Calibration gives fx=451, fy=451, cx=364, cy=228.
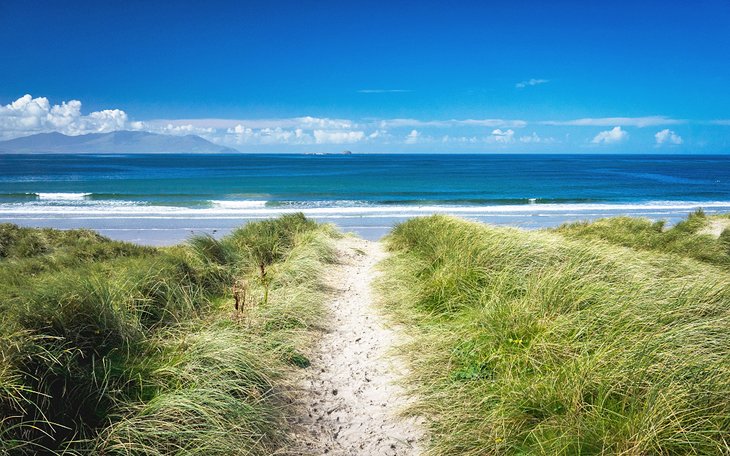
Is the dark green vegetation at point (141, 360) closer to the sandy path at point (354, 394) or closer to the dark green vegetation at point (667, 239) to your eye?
the sandy path at point (354, 394)

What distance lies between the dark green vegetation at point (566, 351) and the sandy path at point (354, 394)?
26cm

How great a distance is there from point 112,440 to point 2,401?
675 millimetres

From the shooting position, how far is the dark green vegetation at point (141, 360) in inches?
115

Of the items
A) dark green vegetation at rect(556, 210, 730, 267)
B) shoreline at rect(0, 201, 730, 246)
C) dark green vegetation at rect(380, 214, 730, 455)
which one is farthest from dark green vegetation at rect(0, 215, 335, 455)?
shoreline at rect(0, 201, 730, 246)

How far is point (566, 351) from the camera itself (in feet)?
12.6

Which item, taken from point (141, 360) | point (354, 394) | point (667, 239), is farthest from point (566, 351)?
point (667, 239)

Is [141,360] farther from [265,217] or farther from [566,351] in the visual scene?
[265,217]

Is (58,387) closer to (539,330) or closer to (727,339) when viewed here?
(539,330)

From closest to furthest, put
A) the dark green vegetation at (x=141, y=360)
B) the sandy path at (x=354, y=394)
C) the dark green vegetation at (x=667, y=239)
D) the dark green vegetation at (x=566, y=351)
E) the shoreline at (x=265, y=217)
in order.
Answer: the dark green vegetation at (x=566, y=351), the dark green vegetation at (x=141, y=360), the sandy path at (x=354, y=394), the dark green vegetation at (x=667, y=239), the shoreline at (x=265, y=217)

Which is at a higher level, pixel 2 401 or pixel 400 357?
pixel 2 401

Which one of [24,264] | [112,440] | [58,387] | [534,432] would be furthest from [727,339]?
[24,264]

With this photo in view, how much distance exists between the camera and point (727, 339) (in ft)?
11.7

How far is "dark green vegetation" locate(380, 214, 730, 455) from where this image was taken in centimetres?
280

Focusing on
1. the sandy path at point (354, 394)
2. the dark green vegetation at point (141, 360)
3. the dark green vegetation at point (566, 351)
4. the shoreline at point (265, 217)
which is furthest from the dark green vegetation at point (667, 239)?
the dark green vegetation at point (141, 360)
